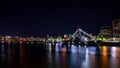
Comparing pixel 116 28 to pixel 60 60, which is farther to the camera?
pixel 116 28

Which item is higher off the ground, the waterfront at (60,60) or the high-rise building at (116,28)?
the high-rise building at (116,28)

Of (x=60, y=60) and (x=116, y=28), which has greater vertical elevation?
(x=116, y=28)

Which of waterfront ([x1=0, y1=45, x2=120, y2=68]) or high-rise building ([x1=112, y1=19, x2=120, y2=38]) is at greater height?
high-rise building ([x1=112, y1=19, x2=120, y2=38])

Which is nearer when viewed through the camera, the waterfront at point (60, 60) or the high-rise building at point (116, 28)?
the waterfront at point (60, 60)

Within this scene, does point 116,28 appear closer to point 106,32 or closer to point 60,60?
point 106,32

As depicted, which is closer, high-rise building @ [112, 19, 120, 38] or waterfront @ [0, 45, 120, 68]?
waterfront @ [0, 45, 120, 68]

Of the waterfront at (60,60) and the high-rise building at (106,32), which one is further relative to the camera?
the high-rise building at (106,32)

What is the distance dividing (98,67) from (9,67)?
29.0 ft

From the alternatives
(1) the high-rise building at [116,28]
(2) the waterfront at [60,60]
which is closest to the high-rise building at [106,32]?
(1) the high-rise building at [116,28]

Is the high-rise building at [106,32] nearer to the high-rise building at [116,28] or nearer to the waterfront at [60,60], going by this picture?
the high-rise building at [116,28]

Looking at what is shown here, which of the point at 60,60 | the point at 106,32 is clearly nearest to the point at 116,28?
the point at 106,32

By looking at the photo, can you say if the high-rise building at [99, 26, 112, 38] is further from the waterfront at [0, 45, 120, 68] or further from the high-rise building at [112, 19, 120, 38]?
the waterfront at [0, 45, 120, 68]

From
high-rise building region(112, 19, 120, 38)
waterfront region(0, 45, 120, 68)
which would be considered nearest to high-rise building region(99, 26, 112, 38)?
high-rise building region(112, 19, 120, 38)

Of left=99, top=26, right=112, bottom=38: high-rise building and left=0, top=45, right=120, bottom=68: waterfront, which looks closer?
left=0, top=45, right=120, bottom=68: waterfront
